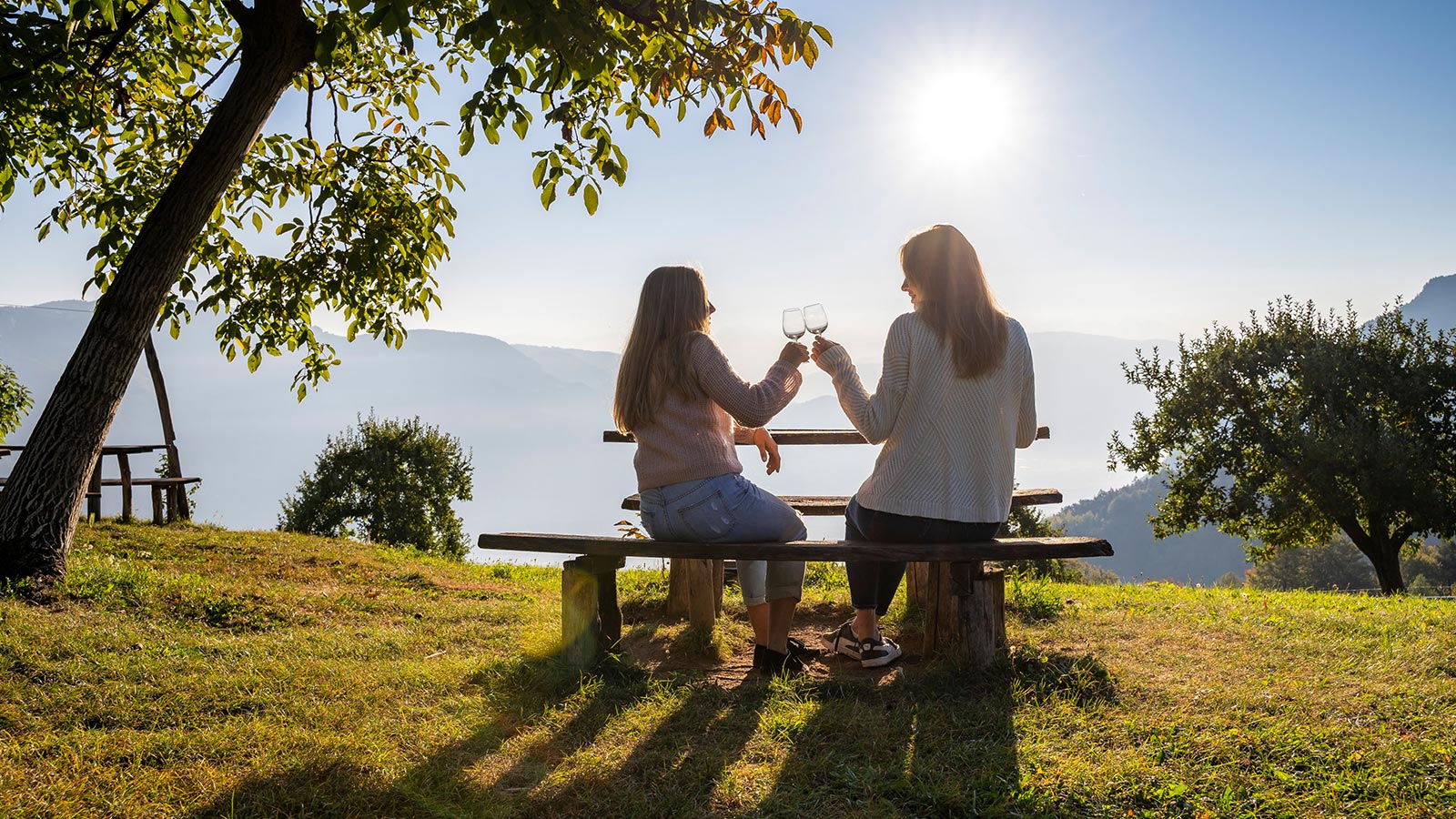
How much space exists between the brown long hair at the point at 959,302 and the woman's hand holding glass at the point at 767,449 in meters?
1.29

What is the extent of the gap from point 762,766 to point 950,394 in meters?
1.95

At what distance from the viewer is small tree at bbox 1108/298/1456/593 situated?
66.7ft

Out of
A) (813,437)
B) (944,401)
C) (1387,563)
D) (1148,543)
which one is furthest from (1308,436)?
(1148,543)

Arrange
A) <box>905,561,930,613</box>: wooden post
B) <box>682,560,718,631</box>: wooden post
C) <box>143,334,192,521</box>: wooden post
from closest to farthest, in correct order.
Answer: <box>682,560,718,631</box>: wooden post
<box>905,561,930,613</box>: wooden post
<box>143,334,192,521</box>: wooden post

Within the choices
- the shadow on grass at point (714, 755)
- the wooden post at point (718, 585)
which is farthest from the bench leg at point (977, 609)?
the wooden post at point (718, 585)

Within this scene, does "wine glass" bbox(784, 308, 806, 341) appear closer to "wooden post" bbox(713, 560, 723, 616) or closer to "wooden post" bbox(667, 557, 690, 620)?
"wooden post" bbox(713, 560, 723, 616)

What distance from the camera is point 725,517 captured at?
4.39 metres

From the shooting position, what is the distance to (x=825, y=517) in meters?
5.84

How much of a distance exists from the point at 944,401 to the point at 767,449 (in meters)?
1.28

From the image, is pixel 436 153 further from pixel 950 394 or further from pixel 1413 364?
pixel 1413 364

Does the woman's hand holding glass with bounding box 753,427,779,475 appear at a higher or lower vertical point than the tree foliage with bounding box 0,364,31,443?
lower

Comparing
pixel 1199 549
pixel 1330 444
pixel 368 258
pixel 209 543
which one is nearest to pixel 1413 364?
pixel 1330 444

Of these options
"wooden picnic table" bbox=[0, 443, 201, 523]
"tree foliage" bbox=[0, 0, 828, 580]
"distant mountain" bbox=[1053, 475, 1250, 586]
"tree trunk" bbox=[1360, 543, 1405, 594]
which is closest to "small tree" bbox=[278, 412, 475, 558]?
"wooden picnic table" bbox=[0, 443, 201, 523]

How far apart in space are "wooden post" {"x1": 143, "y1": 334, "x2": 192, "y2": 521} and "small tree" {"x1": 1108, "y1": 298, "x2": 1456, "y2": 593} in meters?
21.9
